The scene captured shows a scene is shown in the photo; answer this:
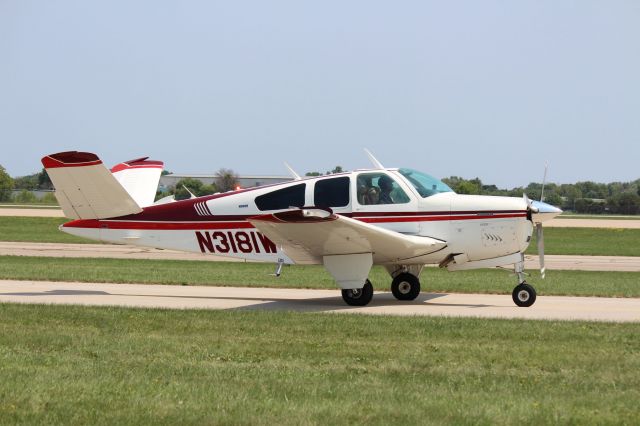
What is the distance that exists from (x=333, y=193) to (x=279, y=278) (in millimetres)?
6281

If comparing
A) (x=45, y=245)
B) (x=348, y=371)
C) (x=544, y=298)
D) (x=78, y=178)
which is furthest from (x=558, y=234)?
(x=348, y=371)

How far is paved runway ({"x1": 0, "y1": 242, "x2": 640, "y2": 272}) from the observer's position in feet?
98.5

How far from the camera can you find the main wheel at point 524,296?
15.5m

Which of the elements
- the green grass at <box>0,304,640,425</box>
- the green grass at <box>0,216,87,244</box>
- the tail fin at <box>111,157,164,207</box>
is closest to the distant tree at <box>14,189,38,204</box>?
the green grass at <box>0,216,87,244</box>

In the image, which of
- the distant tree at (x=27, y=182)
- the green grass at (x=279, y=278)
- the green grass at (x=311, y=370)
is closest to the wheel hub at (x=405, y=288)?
the green grass at (x=279, y=278)

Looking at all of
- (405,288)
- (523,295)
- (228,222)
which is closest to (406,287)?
(405,288)

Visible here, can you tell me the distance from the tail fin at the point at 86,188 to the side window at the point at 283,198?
272cm

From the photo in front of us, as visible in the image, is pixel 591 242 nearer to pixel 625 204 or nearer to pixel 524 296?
pixel 524 296

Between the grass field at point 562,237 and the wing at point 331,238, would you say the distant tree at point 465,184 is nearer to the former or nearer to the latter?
the grass field at point 562,237

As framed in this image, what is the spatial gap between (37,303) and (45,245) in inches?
934

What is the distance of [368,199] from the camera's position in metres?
16.0

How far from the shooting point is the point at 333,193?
16000 mm

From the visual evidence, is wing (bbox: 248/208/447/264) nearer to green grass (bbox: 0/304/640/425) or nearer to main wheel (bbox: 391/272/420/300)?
main wheel (bbox: 391/272/420/300)

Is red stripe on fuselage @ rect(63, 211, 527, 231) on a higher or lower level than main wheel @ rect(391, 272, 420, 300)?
higher
